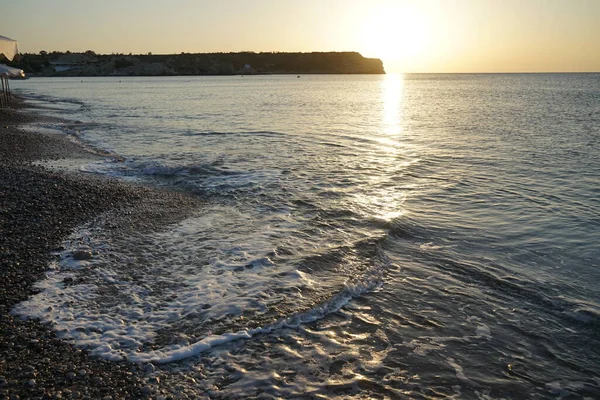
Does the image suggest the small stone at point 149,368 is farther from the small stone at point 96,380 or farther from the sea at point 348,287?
the small stone at point 96,380

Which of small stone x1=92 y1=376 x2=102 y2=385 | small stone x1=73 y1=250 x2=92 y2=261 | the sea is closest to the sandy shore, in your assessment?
small stone x1=92 y1=376 x2=102 y2=385

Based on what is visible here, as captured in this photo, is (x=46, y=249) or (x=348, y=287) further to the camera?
(x=46, y=249)

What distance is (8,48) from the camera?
25.4 meters

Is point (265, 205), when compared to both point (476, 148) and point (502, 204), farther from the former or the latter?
point (476, 148)

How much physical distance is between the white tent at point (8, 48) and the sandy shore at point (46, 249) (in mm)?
9406

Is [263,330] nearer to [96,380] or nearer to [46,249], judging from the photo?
[96,380]

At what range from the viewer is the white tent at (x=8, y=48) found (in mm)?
24625

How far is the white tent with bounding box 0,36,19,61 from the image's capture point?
80.8 ft

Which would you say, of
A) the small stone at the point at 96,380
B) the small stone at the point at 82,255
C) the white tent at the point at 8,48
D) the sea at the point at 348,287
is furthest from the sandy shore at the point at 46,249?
the white tent at the point at 8,48

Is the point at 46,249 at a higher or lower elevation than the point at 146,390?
higher

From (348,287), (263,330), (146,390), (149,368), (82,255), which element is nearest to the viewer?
(146,390)

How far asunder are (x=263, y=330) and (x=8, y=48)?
28406 mm

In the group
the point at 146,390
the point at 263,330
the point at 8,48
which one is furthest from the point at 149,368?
the point at 8,48

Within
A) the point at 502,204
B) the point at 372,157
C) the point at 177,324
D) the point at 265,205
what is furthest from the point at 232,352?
the point at 372,157
